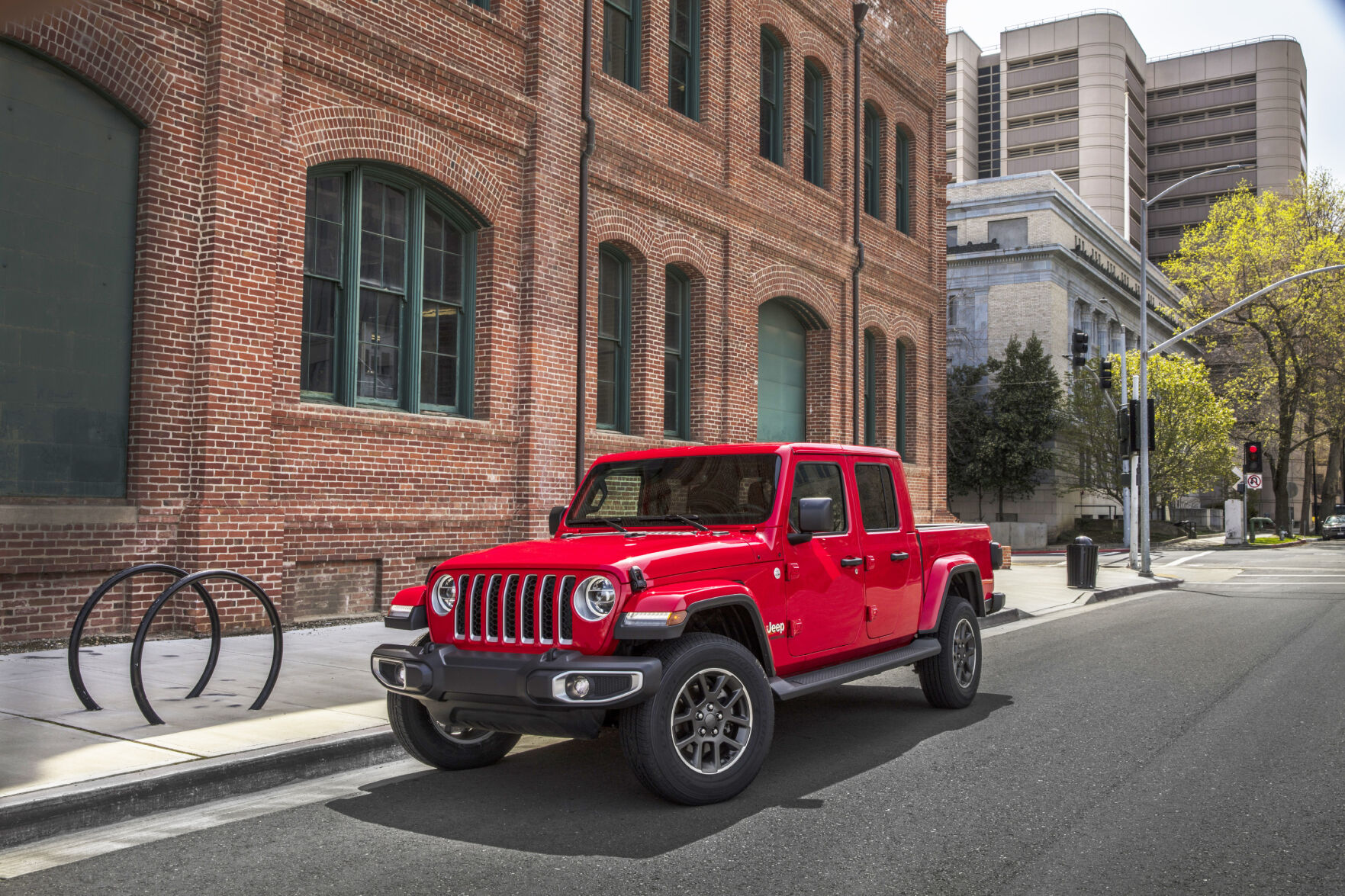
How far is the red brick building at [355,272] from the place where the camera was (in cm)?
1034

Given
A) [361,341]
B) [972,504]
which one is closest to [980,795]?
[361,341]

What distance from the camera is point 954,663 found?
827cm

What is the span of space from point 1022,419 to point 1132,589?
78.2 feet

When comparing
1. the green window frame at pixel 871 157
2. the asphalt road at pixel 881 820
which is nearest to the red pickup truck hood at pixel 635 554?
the asphalt road at pixel 881 820

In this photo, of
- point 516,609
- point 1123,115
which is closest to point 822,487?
point 516,609

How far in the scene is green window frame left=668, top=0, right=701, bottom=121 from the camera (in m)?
18.6

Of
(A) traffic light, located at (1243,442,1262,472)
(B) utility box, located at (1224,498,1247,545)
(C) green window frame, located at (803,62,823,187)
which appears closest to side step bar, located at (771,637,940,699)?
(C) green window frame, located at (803,62,823,187)

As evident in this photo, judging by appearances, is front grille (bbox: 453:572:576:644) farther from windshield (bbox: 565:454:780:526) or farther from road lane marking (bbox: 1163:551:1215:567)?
road lane marking (bbox: 1163:551:1215:567)

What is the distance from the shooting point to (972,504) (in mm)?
47250

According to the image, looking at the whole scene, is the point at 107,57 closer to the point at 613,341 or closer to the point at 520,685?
the point at 613,341

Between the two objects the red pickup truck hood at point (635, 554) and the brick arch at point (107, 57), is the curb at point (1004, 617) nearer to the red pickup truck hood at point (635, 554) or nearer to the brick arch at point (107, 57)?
the red pickup truck hood at point (635, 554)

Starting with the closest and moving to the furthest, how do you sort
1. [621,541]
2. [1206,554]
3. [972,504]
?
[621,541] < [1206,554] < [972,504]

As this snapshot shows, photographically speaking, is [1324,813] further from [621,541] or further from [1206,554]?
[1206,554]

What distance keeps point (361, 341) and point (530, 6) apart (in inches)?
211
